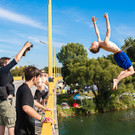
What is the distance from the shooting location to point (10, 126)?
3457 mm

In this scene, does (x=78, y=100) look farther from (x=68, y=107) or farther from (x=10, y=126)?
(x=10, y=126)

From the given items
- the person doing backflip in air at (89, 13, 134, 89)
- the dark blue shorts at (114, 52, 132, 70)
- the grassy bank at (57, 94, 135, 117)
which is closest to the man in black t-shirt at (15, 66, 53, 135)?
the person doing backflip in air at (89, 13, 134, 89)

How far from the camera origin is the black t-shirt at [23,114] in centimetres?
261

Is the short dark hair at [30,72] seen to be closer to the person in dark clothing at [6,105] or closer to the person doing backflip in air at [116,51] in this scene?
the person in dark clothing at [6,105]

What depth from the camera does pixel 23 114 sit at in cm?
266

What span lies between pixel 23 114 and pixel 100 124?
65.5 ft

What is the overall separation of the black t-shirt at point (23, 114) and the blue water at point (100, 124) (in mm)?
16839

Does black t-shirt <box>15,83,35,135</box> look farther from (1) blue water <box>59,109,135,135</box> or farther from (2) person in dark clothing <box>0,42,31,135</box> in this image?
(1) blue water <box>59,109,135,135</box>

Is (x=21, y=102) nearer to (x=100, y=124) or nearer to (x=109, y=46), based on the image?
(x=109, y=46)

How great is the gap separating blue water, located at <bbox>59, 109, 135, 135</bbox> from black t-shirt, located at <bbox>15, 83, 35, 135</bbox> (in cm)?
1684

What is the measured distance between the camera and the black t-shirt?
261 centimetres

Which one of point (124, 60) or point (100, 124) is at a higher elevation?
point (124, 60)

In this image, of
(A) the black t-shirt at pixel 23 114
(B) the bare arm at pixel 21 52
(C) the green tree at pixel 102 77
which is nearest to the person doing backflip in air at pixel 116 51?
(B) the bare arm at pixel 21 52

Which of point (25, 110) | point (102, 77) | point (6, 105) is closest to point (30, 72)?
point (25, 110)
